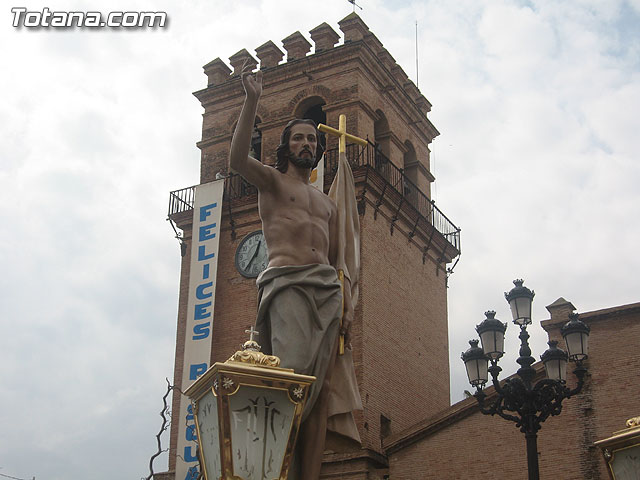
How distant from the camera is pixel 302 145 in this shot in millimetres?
5160

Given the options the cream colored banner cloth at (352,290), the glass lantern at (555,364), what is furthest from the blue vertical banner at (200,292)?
the cream colored banner cloth at (352,290)

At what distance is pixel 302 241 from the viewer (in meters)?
4.92

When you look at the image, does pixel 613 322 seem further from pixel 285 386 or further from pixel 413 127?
pixel 285 386

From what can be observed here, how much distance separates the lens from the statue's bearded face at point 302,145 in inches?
203

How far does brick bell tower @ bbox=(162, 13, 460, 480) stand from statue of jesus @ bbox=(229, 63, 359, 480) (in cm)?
1883

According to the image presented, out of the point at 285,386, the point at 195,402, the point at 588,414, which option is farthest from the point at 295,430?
the point at 588,414

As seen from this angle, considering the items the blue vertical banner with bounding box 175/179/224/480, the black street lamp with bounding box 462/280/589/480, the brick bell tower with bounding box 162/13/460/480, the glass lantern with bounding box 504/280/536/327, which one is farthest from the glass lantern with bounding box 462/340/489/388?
the blue vertical banner with bounding box 175/179/224/480

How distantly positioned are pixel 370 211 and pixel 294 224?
21.1 meters

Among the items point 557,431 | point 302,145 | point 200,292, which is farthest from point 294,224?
point 200,292

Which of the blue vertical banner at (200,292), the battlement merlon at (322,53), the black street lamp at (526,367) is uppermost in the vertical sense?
the battlement merlon at (322,53)

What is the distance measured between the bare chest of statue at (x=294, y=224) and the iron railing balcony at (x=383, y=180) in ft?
65.2

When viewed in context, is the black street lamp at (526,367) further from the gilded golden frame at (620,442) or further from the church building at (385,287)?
the church building at (385,287)

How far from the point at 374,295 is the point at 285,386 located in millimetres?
21538

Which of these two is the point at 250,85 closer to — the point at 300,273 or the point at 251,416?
the point at 300,273
